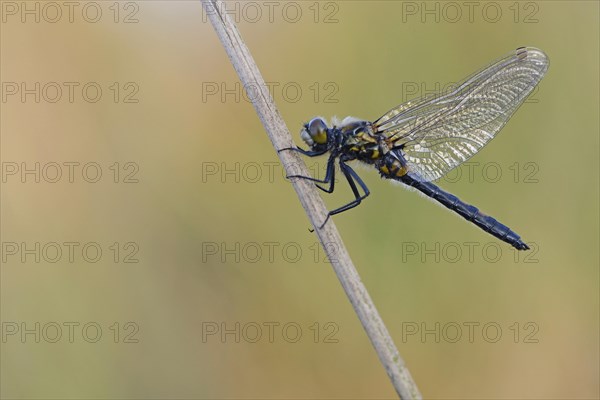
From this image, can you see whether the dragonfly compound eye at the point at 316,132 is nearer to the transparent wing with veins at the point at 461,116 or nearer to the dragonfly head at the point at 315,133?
the dragonfly head at the point at 315,133

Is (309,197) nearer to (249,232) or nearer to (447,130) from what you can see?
(447,130)

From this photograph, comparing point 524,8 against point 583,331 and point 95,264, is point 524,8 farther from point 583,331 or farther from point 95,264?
point 95,264

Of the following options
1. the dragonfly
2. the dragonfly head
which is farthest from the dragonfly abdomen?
the dragonfly head

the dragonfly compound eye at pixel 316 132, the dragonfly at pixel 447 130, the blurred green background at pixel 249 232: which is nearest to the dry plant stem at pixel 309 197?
the dragonfly compound eye at pixel 316 132

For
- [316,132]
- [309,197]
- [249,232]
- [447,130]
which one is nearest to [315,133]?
[316,132]

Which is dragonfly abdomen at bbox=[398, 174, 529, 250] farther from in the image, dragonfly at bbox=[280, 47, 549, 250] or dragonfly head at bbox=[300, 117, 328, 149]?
dragonfly head at bbox=[300, 117, 328, 149]

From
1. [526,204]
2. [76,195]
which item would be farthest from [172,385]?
[526,204]

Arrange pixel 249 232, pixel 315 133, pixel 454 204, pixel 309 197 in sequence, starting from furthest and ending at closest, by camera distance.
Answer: pixel 249 232 → pixel 454 204 → pixel 315 133 → pixel 309 197
